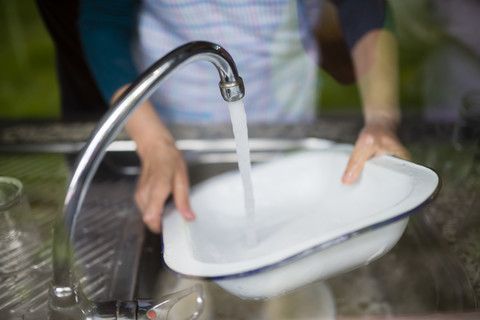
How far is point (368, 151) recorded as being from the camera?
19.7 inches

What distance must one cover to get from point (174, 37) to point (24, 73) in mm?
1484

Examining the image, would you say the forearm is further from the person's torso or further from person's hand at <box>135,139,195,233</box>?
person's hand at <box>135,139,195,233</box>

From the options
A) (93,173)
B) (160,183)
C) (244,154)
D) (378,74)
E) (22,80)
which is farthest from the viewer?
(22,80)

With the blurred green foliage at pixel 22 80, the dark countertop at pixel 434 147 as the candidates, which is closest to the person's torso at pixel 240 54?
the dark countertop at pixel 434 147

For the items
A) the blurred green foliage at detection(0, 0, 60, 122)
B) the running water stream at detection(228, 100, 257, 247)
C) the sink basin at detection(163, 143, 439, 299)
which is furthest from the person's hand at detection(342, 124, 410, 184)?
the blurred green foliage at detection(0, 0, 60, 122)

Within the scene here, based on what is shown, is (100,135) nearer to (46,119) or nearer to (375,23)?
(375,23)

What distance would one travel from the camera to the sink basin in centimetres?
38

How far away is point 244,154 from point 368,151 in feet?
0.56

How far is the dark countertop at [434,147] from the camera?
20.2 inches

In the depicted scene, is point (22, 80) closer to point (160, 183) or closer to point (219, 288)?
point (160, 183)

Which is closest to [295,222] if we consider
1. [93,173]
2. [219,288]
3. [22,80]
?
[219,288]

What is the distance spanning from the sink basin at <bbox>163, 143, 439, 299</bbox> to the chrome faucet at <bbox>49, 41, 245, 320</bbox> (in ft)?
0.17

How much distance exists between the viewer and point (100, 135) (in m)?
0.30

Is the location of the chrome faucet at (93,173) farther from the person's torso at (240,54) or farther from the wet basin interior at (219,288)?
the person's torso at (240,54)
